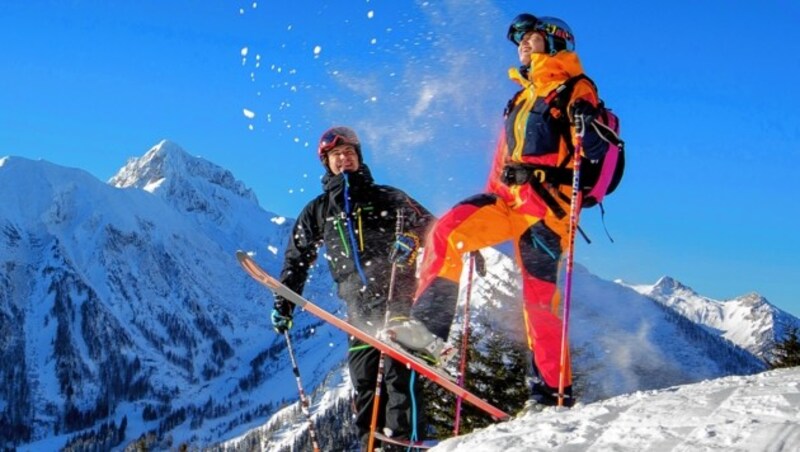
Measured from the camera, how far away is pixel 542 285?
5543mm

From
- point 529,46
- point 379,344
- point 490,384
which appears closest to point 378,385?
point 379,344

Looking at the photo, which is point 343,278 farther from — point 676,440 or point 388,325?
point 676,440

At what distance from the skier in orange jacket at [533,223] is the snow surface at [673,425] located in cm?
127

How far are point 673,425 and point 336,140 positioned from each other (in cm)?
443

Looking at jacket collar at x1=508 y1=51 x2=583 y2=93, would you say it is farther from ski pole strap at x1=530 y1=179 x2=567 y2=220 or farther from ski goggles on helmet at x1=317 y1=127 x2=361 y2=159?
ski goggles on helmet at x1=317 y1=127 x2=361 y2=159

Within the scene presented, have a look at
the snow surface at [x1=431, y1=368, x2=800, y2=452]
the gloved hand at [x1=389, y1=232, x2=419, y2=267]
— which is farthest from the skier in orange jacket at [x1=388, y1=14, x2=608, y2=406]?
the snow surface at [x1=431, y1=368, x2=800, y2=452]

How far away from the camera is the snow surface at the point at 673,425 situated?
10.1ft

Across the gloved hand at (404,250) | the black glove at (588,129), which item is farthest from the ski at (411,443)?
the black glove at (588,129)

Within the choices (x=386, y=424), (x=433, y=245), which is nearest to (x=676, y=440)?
(x=433, y=245)

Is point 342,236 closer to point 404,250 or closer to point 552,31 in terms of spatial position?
point 404,250

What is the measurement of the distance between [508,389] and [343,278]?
32.7ft

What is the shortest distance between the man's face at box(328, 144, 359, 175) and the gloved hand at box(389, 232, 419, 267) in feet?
3.27

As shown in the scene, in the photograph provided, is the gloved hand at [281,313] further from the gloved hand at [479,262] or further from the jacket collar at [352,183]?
the gloved hand at [479,262]

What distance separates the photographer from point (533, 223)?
18.2 feet
